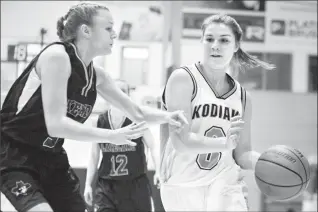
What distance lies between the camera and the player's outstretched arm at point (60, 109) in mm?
2332

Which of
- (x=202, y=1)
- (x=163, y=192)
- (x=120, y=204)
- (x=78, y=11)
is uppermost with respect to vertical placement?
(x=202, y=1)

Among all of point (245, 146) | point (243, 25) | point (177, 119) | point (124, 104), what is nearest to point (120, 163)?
point (245, 146)

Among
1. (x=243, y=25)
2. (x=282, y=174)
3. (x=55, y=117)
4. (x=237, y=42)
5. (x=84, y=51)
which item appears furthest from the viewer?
(x=243, y=25)

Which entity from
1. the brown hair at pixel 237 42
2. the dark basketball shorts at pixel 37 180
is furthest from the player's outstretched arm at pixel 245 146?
the dark basketball shorts at pixel 37 180

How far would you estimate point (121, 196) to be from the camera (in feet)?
14.4

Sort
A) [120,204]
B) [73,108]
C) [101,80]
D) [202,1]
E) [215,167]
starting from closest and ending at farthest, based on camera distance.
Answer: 1. [73,108]
2. [101,80]
3. [215,167]
4. [120,204]
5. [202,1]

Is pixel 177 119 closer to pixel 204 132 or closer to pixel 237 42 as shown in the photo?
pixel 204 132

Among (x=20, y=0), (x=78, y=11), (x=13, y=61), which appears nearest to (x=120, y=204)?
(x=78, y=11)

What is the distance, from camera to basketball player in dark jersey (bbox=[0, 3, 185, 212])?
2.35 metres

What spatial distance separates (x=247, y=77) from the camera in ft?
25.6

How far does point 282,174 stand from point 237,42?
38.3 inches

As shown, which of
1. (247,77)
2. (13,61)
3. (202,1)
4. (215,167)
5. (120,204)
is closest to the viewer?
(215,167)

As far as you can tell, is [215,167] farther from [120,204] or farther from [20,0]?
[20,0]

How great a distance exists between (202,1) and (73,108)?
4.85 metres
